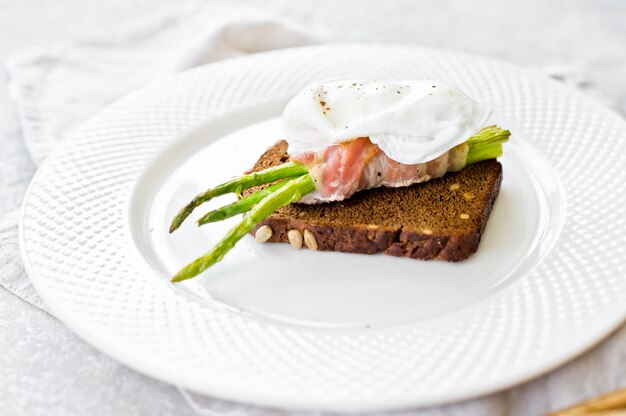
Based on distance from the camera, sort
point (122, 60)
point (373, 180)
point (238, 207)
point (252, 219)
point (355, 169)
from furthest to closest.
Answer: point (122, 60) < point (373, 180) < point (355, 169) < point (238, 207) < point (252, 219)

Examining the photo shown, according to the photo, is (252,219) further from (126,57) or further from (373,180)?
(126,57)

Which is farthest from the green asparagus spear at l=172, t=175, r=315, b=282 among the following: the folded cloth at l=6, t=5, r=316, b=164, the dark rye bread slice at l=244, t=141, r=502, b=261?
the folded cloth at l=6, t=5, r=316, b=164

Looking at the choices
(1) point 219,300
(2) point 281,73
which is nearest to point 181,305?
(1) point 219,300

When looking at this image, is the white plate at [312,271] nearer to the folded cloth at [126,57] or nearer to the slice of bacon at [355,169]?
the slice of bacon at [355,169]

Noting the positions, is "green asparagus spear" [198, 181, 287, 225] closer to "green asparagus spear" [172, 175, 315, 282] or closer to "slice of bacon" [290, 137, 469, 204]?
"green asparagus spear" [172, 175, 315, 282]

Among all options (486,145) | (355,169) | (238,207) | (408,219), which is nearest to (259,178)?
(238,207)

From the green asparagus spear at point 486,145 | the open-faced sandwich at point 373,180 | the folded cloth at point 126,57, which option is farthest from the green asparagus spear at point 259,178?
the folded cloth at point 126,57
